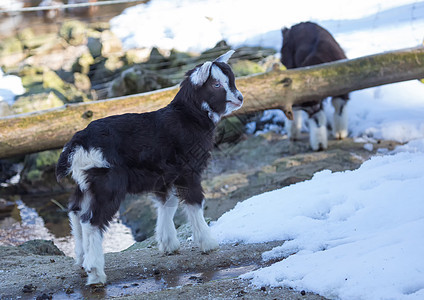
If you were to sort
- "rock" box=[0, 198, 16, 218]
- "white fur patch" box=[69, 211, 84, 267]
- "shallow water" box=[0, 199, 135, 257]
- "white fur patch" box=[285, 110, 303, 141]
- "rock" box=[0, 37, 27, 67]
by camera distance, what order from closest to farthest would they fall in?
"white fur patch" box=[69, 211, 84, 267], "shallow water" box=[0, 199, 135, 257], "rock" box=[0, 198, 16, 218], "white fur patch" box=[285, 110, 303, 141], "rock" box=[0, 37, 27, 67]

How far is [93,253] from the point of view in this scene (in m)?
4.31

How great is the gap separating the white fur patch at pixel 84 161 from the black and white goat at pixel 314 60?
17.7 feet

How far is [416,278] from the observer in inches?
131

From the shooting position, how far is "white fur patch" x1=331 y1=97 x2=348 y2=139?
9.45m

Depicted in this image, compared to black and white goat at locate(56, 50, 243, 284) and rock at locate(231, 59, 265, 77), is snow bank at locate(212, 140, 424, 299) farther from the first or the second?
rock at locate(231, 59, 265, 77)

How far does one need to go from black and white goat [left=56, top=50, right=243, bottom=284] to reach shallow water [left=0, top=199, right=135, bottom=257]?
252cm

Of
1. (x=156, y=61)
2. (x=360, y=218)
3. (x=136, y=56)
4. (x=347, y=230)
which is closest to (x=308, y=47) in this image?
(x=360, y=218)

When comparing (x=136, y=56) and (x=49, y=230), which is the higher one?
(x=136, y=56)

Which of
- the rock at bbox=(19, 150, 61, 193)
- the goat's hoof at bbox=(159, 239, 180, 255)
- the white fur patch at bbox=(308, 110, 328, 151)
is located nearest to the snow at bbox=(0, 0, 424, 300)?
the goat's hoof at bbox=(159, 239, 180, 255)

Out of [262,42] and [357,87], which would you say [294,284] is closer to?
[357,87]

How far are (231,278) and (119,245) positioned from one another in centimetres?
343

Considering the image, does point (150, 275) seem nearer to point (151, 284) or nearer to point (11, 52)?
point (151, 284)

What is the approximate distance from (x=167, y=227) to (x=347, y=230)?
1617 millimetres

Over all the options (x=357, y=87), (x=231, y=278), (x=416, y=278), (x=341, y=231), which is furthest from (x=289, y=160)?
(x=416, y=278)
